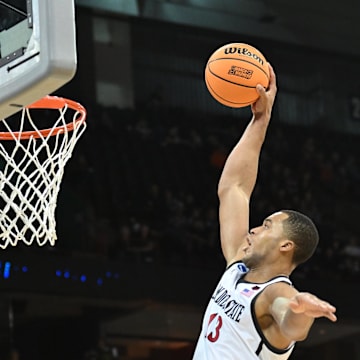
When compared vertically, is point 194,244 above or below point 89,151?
below

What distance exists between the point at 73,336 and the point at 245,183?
6004 millimetres

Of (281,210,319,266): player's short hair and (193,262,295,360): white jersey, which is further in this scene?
(281,210,319,266): player's short hair

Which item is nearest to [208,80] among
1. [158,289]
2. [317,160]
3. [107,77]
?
[158,289]

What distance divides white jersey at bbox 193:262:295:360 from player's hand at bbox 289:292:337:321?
18.0 inches

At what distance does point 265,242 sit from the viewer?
3986 mm

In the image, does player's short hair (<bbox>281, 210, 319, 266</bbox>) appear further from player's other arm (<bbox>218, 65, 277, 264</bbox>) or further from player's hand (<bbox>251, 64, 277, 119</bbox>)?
player's hand (<bbox>251, 64, 277, 119</bbox>)

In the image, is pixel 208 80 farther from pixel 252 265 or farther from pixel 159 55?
pixel 159 55

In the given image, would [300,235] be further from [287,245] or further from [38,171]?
[38,171]

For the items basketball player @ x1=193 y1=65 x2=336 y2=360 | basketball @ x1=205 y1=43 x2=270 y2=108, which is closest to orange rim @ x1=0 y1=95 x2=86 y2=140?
basketball @ x1=205 y1=43 x2=270 y2=108

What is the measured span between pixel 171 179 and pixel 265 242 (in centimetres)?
729

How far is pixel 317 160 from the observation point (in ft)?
41.4

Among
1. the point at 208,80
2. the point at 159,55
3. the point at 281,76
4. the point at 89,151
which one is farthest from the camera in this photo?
the point at 281,76

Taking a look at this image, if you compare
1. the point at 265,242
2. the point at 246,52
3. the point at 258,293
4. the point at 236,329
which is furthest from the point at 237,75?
the point at 236,329

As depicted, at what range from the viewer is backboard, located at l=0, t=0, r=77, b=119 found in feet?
10.5
